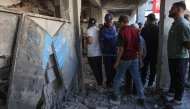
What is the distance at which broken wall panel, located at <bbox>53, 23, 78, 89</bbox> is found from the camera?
2.89m

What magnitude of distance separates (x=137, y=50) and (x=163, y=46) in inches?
27.8

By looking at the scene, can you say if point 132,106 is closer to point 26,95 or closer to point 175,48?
point 175,48

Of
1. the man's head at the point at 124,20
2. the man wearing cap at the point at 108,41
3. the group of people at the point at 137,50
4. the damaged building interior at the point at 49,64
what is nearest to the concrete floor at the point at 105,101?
the damaged building interior at the point at 49,64

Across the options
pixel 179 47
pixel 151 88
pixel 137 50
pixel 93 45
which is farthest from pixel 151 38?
pixel 93 45

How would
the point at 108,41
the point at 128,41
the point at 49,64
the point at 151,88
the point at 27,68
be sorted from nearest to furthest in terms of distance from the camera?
1. the point at 27,68
2. the point at 49,64
3. the point at 128,41
4. the point at 108,41
5. the point at 151,88

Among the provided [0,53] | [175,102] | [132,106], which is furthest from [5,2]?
[175,102]

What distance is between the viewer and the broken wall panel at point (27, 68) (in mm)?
1884

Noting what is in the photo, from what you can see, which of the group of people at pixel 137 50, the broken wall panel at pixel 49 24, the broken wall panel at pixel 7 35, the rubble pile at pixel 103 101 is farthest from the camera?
the rubble pile at pixel 103 101

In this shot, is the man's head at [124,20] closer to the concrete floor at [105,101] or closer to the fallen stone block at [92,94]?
the concrete floor at [105,101]

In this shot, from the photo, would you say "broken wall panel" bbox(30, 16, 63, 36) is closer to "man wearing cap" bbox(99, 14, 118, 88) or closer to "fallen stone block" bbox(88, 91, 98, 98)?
"man wearing cap" bbox(99, 14, 118, 88)

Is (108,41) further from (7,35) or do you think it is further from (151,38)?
(7,35)

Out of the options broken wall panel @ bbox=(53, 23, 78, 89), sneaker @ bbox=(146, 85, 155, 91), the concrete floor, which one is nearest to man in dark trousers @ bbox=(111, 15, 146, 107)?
the concrete floor

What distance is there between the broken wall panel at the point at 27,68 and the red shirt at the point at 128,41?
147cm

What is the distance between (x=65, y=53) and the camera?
3.25 m
